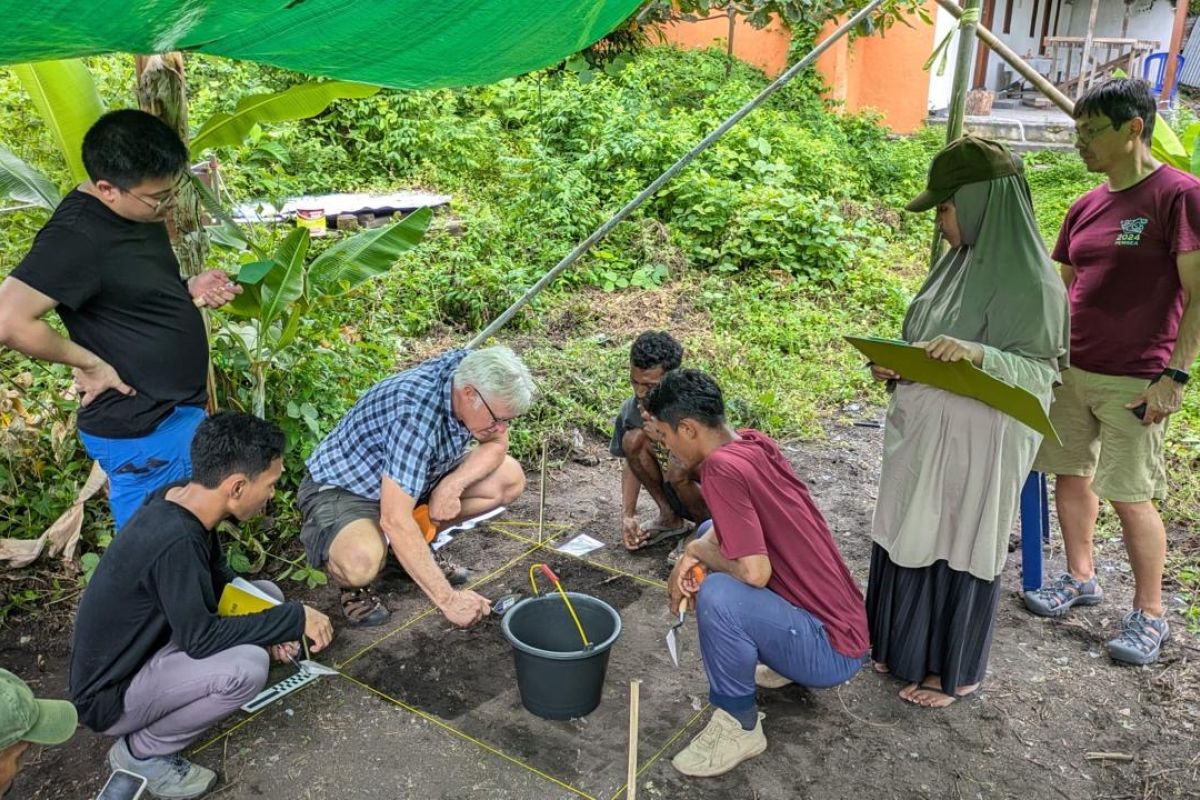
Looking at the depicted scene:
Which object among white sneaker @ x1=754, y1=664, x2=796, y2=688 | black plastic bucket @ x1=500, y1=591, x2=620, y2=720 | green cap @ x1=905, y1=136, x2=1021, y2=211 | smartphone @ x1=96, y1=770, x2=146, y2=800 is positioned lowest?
white sneaker @ x1=754, y1=664, x2=796, y2=688

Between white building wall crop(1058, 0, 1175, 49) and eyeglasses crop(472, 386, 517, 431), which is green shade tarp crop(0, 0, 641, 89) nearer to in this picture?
eyeglasses crop(472, 386, 517, 431)

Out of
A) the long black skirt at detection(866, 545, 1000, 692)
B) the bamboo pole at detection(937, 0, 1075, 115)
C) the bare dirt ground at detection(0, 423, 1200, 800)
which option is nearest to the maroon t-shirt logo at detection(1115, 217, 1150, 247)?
the bamboo pole at detection(937, 0, 1075, 115)

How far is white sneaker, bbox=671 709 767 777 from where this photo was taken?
2.53 m

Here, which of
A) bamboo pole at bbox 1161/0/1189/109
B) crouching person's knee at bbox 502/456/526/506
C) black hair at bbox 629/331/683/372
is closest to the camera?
black hair at bbox 629/331/683/372

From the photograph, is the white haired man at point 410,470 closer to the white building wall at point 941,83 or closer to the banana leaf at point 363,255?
the banana leaf at point 363,255

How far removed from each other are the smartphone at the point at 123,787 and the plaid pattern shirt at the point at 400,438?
41.8 inches

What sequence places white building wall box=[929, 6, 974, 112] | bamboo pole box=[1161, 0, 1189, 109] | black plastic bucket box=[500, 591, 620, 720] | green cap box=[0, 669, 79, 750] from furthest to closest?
bamboo pole box=[1161, 0, 1189, 109] → white building wall box=[929, 6, 974, 112] → black plastic bucket box=[500, 591, 620, 720] → green cap box=[0, 669, 79, 750]

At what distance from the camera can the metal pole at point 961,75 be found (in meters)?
3.57

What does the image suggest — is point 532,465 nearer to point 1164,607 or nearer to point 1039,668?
point 1039,668

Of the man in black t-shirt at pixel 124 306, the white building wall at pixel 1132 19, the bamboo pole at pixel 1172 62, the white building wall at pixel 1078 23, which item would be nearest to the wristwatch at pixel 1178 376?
the man in black t-shirt at pixel 124 306

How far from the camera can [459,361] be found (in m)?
3.11

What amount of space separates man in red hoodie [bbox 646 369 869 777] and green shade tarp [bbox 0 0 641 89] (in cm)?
114

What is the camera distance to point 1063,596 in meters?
3.44

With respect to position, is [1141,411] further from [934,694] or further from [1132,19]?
[1132,19]
